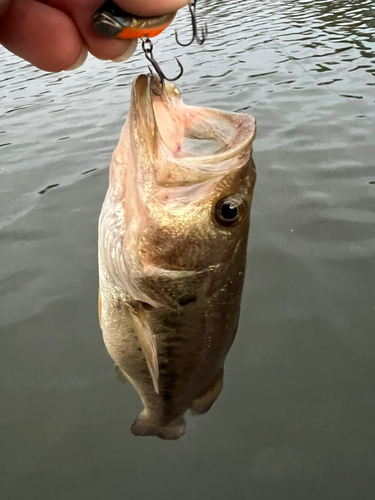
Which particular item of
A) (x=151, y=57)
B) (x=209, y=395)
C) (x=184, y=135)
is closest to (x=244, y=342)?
(x=209, y=395)

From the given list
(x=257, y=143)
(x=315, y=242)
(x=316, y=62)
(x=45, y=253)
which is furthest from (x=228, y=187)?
(x=316, y=62)

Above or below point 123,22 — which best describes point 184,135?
below

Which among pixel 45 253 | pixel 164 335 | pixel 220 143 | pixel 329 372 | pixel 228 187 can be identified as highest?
pixel 220 143

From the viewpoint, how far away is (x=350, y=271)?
378 cm

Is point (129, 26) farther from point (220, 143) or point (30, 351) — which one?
point (30, 351)

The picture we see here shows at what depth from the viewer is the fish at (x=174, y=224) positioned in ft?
5.02

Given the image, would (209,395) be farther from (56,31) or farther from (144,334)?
(56,31)

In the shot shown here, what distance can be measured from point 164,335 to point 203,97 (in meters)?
7.41

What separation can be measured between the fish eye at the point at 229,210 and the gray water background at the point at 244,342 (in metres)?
1.86

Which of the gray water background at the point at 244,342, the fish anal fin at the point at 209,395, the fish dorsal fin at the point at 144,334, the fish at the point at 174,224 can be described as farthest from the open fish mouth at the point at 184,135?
the gray water background at the point at 244,342

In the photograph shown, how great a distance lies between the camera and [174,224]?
158 centimetres

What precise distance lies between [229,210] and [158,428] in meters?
1.26

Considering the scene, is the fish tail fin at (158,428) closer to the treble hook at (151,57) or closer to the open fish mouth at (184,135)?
the open fish mouth at (184,135)

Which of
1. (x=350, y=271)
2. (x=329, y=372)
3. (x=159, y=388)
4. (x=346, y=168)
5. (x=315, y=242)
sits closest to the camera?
(x=159, y=388)
